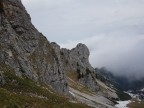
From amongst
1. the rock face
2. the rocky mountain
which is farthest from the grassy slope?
the rock face

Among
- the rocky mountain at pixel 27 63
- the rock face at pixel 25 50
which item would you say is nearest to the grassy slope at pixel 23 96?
the rocky mountain at pixel 27 63

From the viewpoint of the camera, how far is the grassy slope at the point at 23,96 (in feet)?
189

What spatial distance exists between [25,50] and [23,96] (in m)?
39.8

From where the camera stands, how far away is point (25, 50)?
342 feet

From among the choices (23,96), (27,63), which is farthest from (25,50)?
(23,96)

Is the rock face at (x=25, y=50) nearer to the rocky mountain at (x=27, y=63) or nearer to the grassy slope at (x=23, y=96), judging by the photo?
the rocky mountain at (x=27, y=63)

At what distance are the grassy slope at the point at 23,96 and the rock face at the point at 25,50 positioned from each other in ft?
26.2

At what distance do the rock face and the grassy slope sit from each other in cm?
799

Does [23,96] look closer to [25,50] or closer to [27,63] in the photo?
[27,63]

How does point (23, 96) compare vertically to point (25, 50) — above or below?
below

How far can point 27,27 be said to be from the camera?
11019cm

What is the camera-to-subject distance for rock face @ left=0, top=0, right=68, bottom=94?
302 ft

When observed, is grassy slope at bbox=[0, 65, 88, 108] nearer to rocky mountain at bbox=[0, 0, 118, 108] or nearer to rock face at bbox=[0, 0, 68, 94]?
rocky mountain at bbox=[0, 0, 118, 108]

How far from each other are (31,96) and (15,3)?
47023 millimetres
